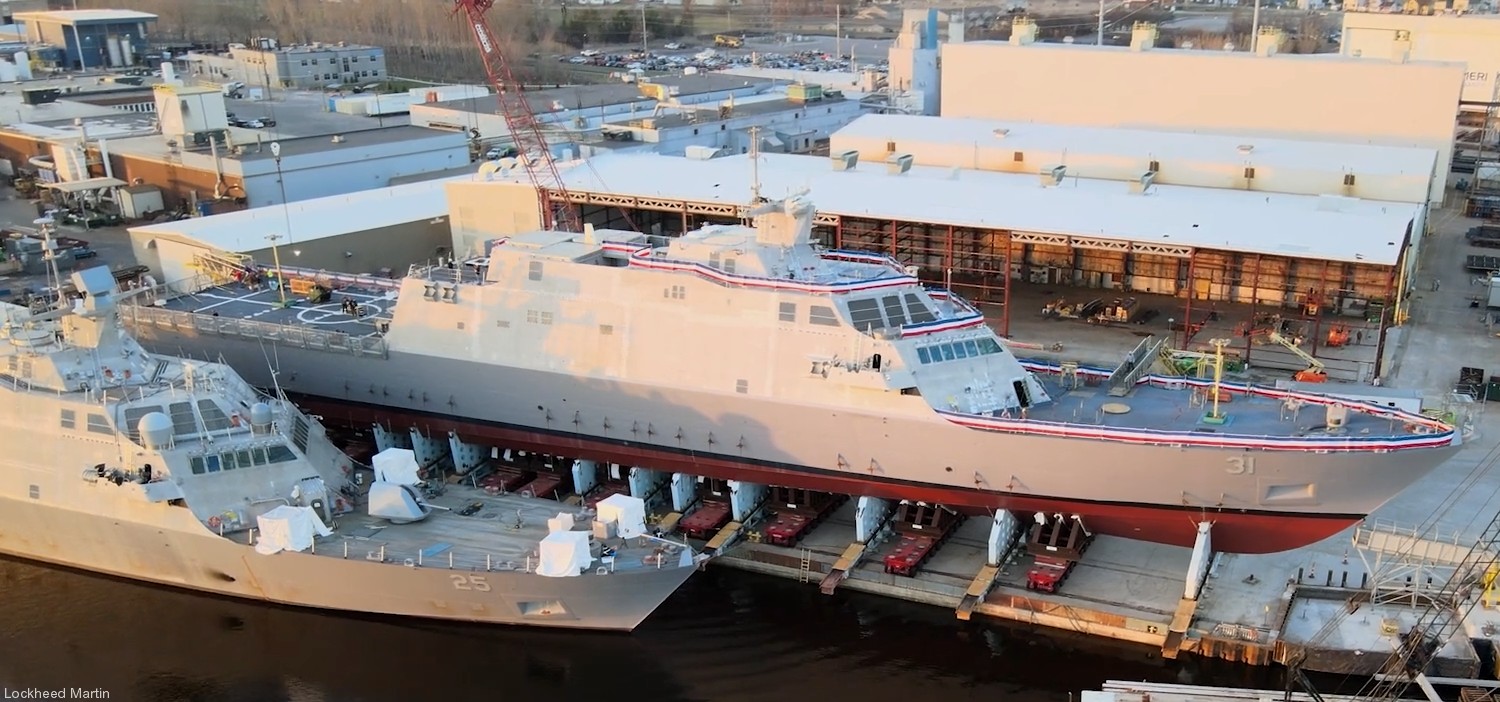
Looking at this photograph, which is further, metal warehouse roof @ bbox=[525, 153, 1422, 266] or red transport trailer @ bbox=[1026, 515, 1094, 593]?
metal warehouse roof @ bbox=[525, 153, 1422, 266]

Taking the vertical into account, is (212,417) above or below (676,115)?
below

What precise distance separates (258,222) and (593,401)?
20.4m

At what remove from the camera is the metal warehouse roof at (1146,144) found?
39406 mm

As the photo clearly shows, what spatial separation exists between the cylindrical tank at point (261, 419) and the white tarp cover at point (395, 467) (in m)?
2.17

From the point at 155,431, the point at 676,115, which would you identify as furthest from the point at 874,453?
the point at 676,115

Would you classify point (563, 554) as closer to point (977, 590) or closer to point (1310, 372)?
point (977, 590)

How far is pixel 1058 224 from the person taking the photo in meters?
34.8

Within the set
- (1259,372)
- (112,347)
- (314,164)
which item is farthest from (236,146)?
(1259,372)

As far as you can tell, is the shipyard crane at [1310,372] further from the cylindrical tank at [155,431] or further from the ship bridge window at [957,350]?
the cylindrical tank at [155,431]

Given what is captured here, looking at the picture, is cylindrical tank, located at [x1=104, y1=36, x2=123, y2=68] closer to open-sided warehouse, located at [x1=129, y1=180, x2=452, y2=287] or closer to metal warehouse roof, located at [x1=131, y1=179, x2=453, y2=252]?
metal warehouse roof, located at [x1=131, y1=179, x2=453, y2=252]

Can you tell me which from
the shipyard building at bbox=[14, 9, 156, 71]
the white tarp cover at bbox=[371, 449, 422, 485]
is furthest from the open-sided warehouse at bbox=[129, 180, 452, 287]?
the shipyard building at bbox=[14, 9, 156, 71]

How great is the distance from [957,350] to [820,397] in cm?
293

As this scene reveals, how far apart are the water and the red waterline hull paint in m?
2.32

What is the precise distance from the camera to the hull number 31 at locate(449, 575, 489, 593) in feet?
70.4
